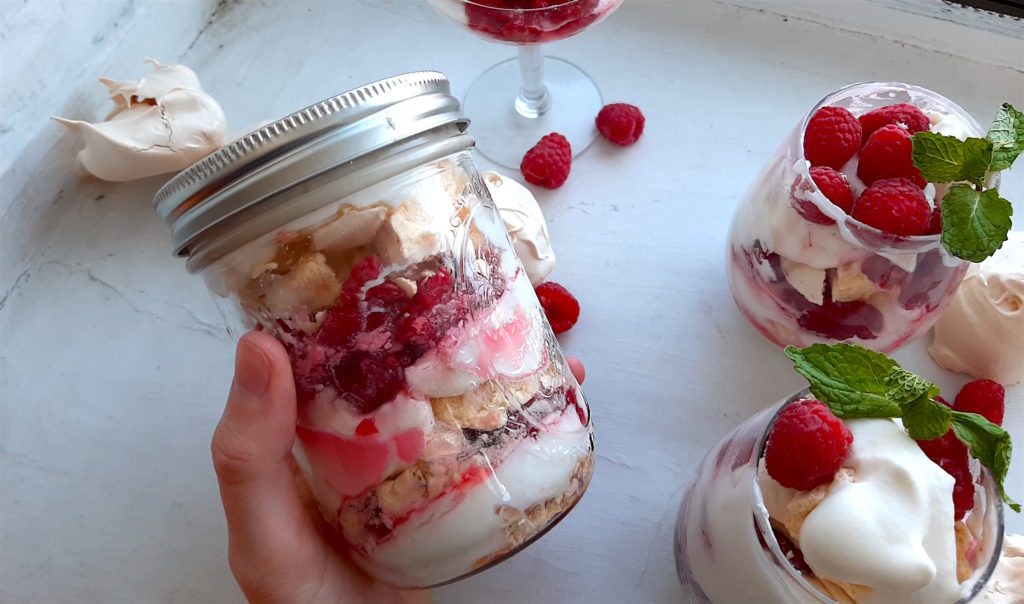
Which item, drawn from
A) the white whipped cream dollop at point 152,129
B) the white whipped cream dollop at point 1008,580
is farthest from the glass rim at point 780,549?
the white whipped cream dollop at point 152,129

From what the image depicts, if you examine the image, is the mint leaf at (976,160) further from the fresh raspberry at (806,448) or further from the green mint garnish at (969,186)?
the fresh raspberry at (806,448)

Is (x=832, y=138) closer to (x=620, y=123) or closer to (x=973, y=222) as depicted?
(x=973, y=222)

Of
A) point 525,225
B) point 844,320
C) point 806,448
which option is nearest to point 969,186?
point 844,320

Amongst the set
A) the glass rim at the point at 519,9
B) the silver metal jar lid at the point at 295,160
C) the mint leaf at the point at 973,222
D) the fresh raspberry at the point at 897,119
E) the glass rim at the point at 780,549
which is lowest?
the glass rim at the point at 780,549

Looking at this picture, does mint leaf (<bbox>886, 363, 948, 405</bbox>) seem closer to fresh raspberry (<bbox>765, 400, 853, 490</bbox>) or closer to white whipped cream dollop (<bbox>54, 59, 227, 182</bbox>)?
fresh raspberry (<bbox>765, 400, 853, 490</bbox>)

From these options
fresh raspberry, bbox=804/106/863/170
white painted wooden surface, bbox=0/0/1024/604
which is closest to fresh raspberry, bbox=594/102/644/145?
white painted wooden surface, bbox=0/0/1024/604
